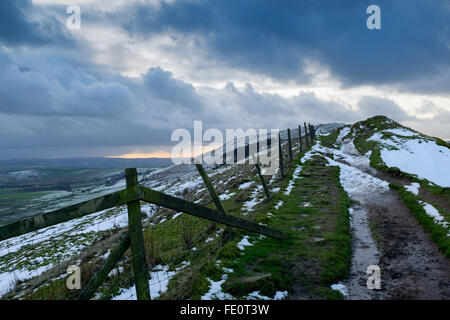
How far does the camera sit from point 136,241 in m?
4.62

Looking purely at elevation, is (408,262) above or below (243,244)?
below

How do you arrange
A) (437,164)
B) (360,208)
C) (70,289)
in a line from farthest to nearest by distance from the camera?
(437,164) < (360,208) < (70,289)

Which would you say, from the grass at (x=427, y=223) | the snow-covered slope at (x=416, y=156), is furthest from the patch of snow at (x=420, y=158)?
the grass at (x=427, y=223)

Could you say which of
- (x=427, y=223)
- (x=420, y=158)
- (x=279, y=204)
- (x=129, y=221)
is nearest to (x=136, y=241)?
(x=129, y=221)

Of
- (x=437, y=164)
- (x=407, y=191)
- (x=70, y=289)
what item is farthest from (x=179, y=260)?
(x=437, y=164)

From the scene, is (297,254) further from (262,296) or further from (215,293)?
(215,293)

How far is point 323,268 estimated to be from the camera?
22.7 feet

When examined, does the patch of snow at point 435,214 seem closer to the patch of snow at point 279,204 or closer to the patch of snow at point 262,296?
the patch of snow at point 279,204

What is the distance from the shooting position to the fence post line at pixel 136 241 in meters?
4.57

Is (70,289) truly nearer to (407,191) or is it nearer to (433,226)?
(433,226)

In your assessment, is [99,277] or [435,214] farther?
[435,214]

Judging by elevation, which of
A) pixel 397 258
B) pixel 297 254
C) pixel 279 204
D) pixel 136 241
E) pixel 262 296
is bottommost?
pixel 397 258

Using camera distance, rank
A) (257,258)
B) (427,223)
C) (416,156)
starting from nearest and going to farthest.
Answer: (257,258) < (427,223) < (416,156)
